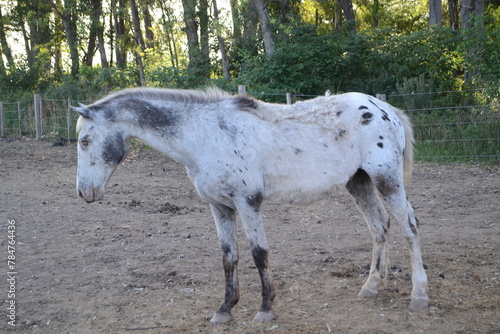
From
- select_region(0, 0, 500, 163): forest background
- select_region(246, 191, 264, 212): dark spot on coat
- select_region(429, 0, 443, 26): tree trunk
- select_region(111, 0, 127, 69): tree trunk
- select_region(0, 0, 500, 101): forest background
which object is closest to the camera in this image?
select_region(246, 191, 264, 212): dark spot on coat

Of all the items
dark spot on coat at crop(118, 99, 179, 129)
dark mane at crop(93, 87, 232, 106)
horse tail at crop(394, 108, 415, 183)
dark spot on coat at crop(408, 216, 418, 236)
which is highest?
dark mane at crop(93, 87, 232, 106)

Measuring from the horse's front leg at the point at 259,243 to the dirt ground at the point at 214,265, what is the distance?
0.40 ft

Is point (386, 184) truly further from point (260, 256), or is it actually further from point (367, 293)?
point (260, 256)

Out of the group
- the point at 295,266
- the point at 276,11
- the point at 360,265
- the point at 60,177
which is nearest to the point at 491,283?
the point at 360,265

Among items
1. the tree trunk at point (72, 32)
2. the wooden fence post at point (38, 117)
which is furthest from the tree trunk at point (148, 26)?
the wooden fence post at point (38, 117)

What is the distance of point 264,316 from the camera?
12.5 feet

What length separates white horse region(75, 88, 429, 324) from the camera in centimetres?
377

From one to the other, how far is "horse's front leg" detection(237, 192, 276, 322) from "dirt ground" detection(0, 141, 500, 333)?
0.12 meters

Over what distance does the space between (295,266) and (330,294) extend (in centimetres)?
75

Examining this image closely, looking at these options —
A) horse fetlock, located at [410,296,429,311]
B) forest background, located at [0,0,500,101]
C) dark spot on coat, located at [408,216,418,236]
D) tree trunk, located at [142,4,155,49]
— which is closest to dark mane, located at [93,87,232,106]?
dark spot on coat, located at [408,216,418,236]

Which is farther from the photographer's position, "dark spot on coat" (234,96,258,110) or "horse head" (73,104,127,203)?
"dark spot on coat" (234,96,258,110)

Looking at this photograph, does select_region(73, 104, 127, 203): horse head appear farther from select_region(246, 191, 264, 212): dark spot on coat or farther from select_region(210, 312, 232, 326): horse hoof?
select_region(210, 312, 232, 326): horse hoof

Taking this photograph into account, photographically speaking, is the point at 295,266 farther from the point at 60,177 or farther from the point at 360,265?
the point at 60,177

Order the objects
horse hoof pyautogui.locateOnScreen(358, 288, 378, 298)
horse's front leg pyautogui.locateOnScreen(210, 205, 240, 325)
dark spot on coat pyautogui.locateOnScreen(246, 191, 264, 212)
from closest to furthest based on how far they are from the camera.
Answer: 1. dark spot on coat pyautogui.locateOnScreen(246, 191, 264, 212)
2. horse's front leg pyautogui.locateOnScreen(210, 205, 240, 325)
3. horse hoof pyautogui.locateOnScreen(358, 288, 378, 298)
